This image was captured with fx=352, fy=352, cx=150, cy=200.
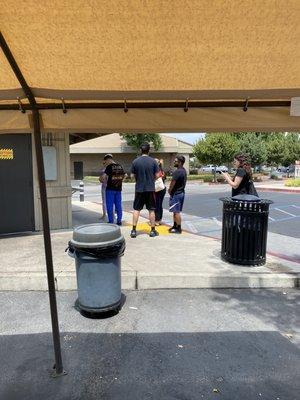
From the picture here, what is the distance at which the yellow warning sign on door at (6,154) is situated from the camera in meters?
7.08

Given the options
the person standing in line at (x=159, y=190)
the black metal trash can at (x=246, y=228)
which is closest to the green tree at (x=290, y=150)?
the person standing in line at (x=159, y=190)

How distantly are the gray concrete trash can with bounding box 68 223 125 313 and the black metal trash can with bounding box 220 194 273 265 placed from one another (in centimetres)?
216

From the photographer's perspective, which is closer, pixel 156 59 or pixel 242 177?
pixel 156 59

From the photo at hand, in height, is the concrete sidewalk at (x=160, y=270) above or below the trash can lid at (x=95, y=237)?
below

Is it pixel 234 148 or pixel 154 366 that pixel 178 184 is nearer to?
pixel 154 366

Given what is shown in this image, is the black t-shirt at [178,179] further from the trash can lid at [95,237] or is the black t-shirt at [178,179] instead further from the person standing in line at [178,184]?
the trash can lid at [95,237]

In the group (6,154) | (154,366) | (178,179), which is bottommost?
(154,366)

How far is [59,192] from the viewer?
779 centimetres

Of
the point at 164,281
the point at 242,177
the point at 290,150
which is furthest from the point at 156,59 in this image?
the point at 290,150

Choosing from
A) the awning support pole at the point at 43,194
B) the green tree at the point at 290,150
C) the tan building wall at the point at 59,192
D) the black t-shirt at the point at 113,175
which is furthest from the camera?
the green tree at the point at 290,150

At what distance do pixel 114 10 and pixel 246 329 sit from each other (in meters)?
3.40

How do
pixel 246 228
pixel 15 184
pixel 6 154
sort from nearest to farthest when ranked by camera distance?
1. pixel 246 228
2. pixel 6 154
3. pixel 15 184

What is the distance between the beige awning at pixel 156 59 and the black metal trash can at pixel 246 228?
225cm

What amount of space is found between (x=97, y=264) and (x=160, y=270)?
158cm
